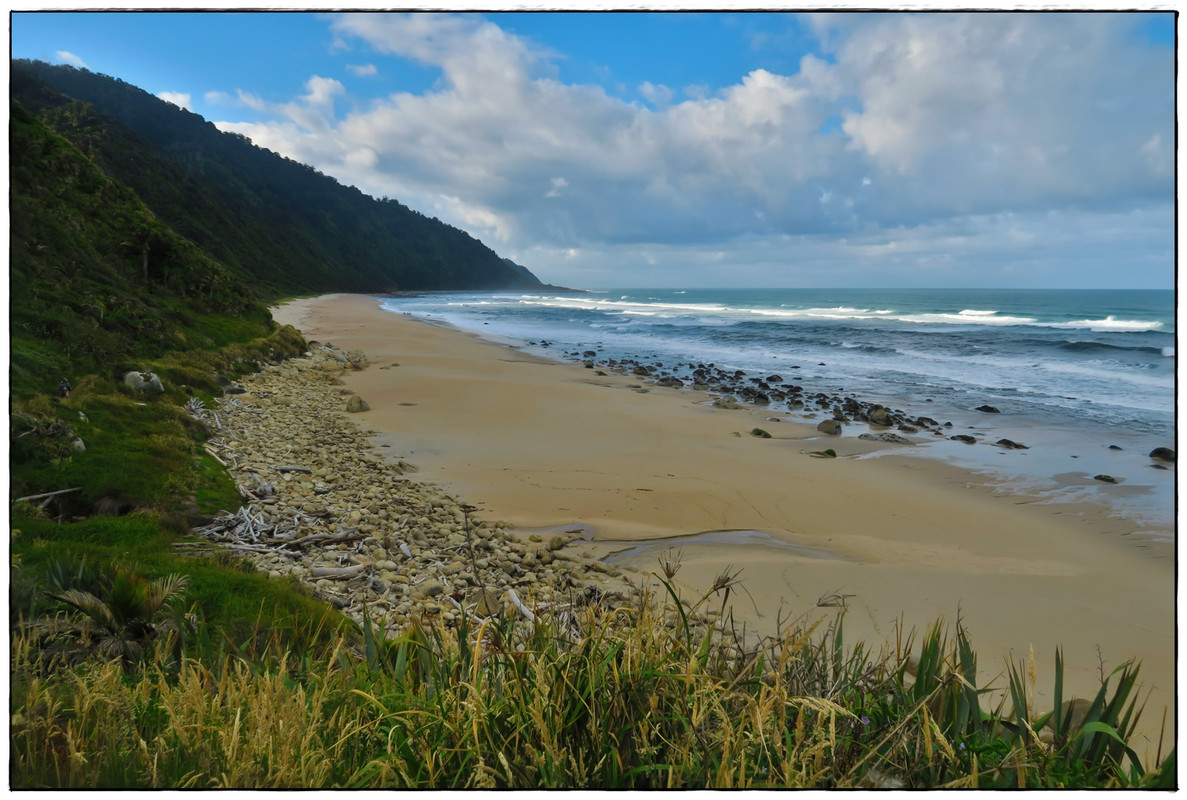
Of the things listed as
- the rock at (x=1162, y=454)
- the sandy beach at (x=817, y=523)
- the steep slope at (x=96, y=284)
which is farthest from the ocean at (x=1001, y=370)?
the steep slope at (x=96, y=284)

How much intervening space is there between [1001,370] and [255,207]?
356ft

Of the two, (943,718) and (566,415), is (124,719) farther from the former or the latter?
(566,415)

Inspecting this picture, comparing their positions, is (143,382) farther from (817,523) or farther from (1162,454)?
(1162,454)

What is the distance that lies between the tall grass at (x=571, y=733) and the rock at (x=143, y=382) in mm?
7126

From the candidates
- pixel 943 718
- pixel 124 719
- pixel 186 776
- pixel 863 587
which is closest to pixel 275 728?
pixel 186 776

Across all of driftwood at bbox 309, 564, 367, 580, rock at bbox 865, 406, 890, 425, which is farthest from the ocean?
driftwood at bbox 309, 564, 367, 580

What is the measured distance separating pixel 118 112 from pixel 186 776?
380 feet

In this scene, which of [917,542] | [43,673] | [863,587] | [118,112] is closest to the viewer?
[43,673]

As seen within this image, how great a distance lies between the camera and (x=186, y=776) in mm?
1380

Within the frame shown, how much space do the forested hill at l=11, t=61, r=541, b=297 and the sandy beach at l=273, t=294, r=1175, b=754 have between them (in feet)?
18.1

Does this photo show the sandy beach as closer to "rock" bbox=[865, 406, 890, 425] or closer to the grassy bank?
Result: the grassy bank

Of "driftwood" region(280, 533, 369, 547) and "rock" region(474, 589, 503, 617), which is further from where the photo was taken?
"driftwood" region(280, 533, 369, 547)

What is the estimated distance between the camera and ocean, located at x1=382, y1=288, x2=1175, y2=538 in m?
8.64

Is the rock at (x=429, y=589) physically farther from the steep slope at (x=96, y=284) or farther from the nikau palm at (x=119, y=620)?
the steep slope at (x=96, y=284)
